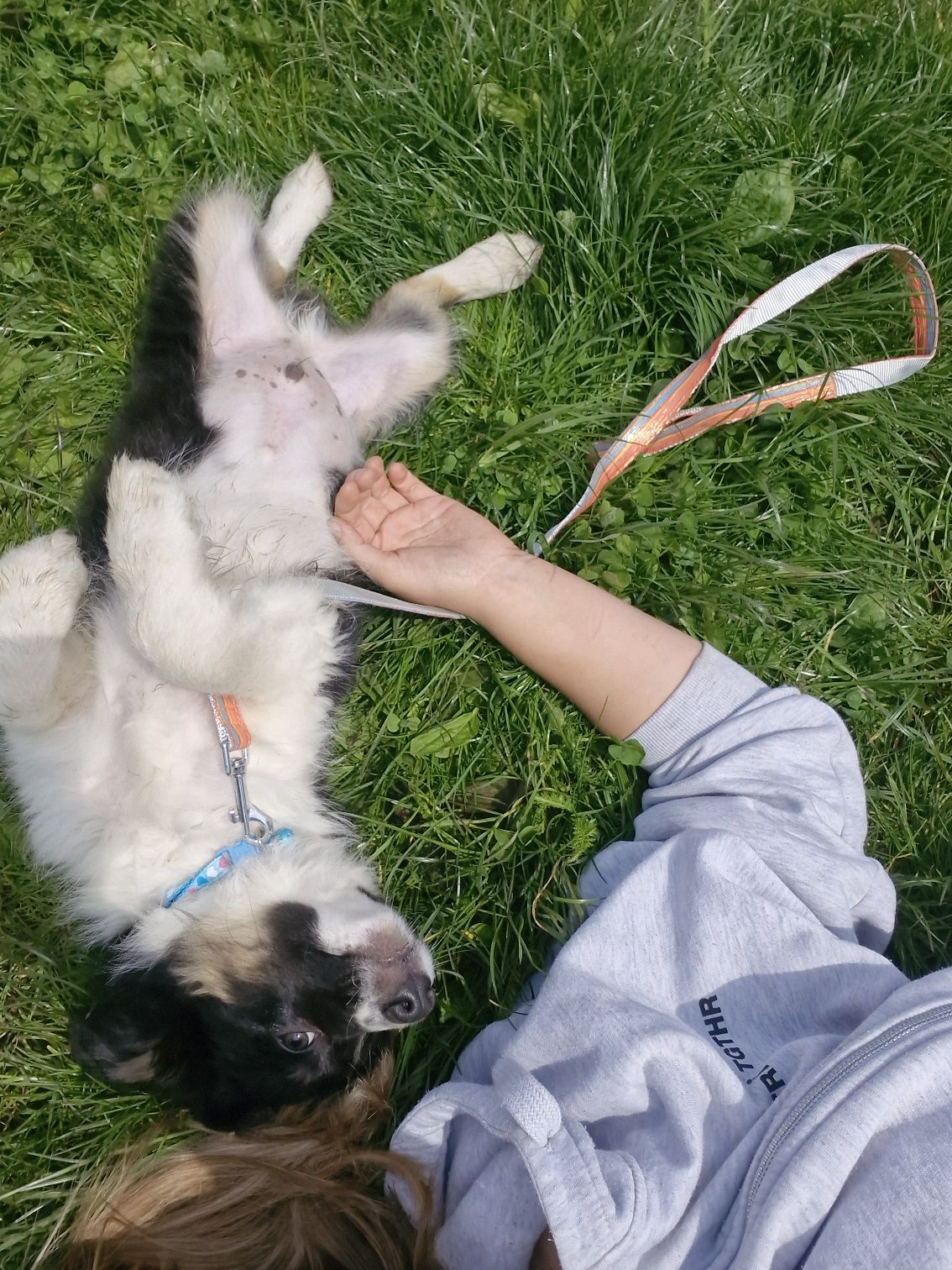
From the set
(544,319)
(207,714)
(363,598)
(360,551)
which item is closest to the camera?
(207,714)

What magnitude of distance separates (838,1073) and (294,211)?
2.79 metres

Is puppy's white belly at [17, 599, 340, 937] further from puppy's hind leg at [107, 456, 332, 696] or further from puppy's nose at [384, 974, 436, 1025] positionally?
puppy's nose at [384, 974, 436, 1025]

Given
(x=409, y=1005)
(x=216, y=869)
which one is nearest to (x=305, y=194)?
(x=216, y=869)

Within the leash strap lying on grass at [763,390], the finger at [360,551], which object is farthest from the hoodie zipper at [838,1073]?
the finger at [360,551]

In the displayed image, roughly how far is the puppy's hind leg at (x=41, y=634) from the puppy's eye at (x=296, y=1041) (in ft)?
3.25

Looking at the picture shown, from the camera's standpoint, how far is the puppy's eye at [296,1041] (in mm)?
2084

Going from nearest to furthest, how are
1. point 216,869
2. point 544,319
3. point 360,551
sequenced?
point 216,869 < point 360,551 < point 544,319

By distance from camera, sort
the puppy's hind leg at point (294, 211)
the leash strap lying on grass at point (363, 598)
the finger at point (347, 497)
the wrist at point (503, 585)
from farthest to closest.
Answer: the puppy's hind leg at point (294, 211), the finger at point (347, 497), the wrist at point (503, 585), the leash strap lying on grass at point (363, 598)

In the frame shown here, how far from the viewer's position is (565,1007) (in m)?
2.12

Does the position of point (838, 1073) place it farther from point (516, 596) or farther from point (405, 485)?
point (405, 485)

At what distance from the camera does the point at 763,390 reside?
9.21ft

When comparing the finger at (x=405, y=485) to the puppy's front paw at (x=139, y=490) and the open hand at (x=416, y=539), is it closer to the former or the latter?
the open hand at (x=416, y=539)

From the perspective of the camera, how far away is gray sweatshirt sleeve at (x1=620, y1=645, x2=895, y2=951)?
2.18 m

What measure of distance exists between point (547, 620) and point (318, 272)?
147 centimetres
